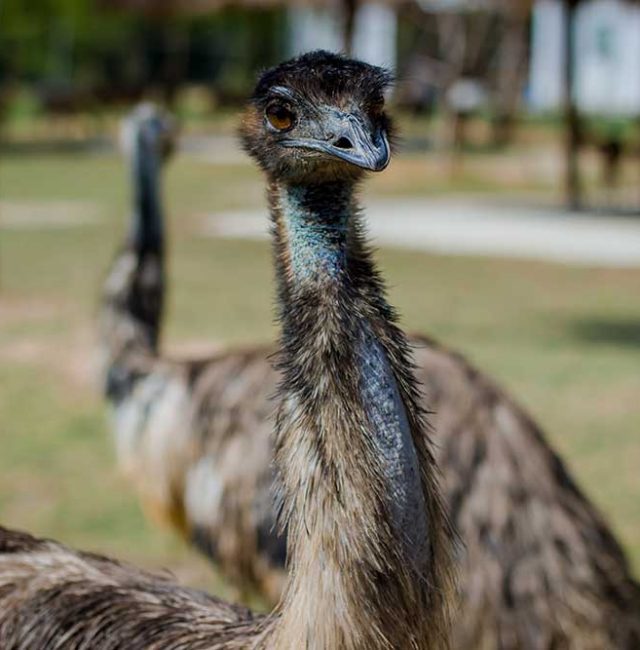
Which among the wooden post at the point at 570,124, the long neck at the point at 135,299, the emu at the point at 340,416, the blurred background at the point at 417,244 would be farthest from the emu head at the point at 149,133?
the wooden post at the point at 570,124

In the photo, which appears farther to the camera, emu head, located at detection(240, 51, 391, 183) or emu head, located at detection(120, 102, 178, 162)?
emu head, located at detection(120, 102, 178, 162)

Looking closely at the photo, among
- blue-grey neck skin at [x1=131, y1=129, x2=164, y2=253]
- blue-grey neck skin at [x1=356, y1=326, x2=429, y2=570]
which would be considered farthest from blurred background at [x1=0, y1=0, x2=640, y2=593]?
blue-grey neck skin at [x1=356, y1=326, x2=429, y2=570]

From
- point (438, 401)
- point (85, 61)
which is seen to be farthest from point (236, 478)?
point (85, 61)

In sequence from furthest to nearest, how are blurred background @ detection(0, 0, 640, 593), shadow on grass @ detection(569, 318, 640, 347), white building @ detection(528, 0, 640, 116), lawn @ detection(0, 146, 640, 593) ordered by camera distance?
white building @ detection(528, 0, 640, 116)
shadow on grass @ detection(569, 318, 640, 347)
blurred background @ detection(0, 0, 640, 593)
lawn @ detection(0, 146, 640, 593)

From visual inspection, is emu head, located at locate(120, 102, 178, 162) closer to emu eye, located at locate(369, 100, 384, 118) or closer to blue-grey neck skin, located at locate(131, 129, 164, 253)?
blue-grey neck skin, located at locate(131, 129, 164, 253)

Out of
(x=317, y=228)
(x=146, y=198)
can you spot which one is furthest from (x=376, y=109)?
(x=146, y=198)

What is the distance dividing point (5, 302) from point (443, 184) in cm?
1124

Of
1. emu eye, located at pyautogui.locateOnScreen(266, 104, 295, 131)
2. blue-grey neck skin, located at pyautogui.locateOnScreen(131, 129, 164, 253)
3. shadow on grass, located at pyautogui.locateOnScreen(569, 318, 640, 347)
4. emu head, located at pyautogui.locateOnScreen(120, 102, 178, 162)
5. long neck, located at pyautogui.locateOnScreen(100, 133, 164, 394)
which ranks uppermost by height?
emu eye, located at pyautogui.locateOnScreen(266, 104, 295, 131)

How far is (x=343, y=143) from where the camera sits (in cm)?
254

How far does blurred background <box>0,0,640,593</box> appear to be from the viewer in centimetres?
703

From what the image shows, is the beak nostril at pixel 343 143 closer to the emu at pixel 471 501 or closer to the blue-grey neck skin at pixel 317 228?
the blue-grey neck skin at pixel 317 228

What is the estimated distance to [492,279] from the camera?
1227 cm

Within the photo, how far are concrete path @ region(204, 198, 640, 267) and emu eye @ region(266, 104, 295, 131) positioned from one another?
10825 millimetres

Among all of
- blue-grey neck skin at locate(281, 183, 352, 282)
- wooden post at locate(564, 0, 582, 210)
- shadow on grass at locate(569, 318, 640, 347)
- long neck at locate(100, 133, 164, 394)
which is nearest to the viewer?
blue-grey neck skin at locate(281, 183, 352, 282)
